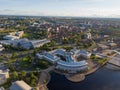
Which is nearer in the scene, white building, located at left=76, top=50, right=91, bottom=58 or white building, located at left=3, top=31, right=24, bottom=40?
white building, located at left=76, top=50, right=91, bottom=58

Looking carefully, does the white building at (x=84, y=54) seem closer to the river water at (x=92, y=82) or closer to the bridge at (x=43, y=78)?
the river water at (x=92, y=82)

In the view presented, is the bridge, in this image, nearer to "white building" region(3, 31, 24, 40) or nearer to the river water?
the river water

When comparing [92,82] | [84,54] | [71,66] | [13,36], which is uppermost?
[13,36]

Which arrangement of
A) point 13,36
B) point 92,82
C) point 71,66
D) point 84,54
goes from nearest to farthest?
point 92,82, point 71,66, point 84,54, point 13,36

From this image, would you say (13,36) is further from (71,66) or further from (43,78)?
(43,78)

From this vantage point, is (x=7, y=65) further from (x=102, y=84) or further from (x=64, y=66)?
(x=102, y=84)

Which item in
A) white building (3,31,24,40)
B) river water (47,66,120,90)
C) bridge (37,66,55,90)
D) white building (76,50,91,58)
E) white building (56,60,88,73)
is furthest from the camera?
white building (3,31,24,40)

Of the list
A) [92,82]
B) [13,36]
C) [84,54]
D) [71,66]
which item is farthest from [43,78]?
[13,36]

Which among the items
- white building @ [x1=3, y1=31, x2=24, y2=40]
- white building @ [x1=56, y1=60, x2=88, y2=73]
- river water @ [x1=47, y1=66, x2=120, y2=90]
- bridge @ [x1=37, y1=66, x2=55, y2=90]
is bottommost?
river water @ [x1=47, y1=66, x2=120, y2=90]

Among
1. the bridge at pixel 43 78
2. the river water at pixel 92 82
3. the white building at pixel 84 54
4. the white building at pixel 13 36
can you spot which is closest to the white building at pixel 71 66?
the bridge at pixel 43 78

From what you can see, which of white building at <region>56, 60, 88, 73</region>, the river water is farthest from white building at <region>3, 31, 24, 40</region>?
the river water
